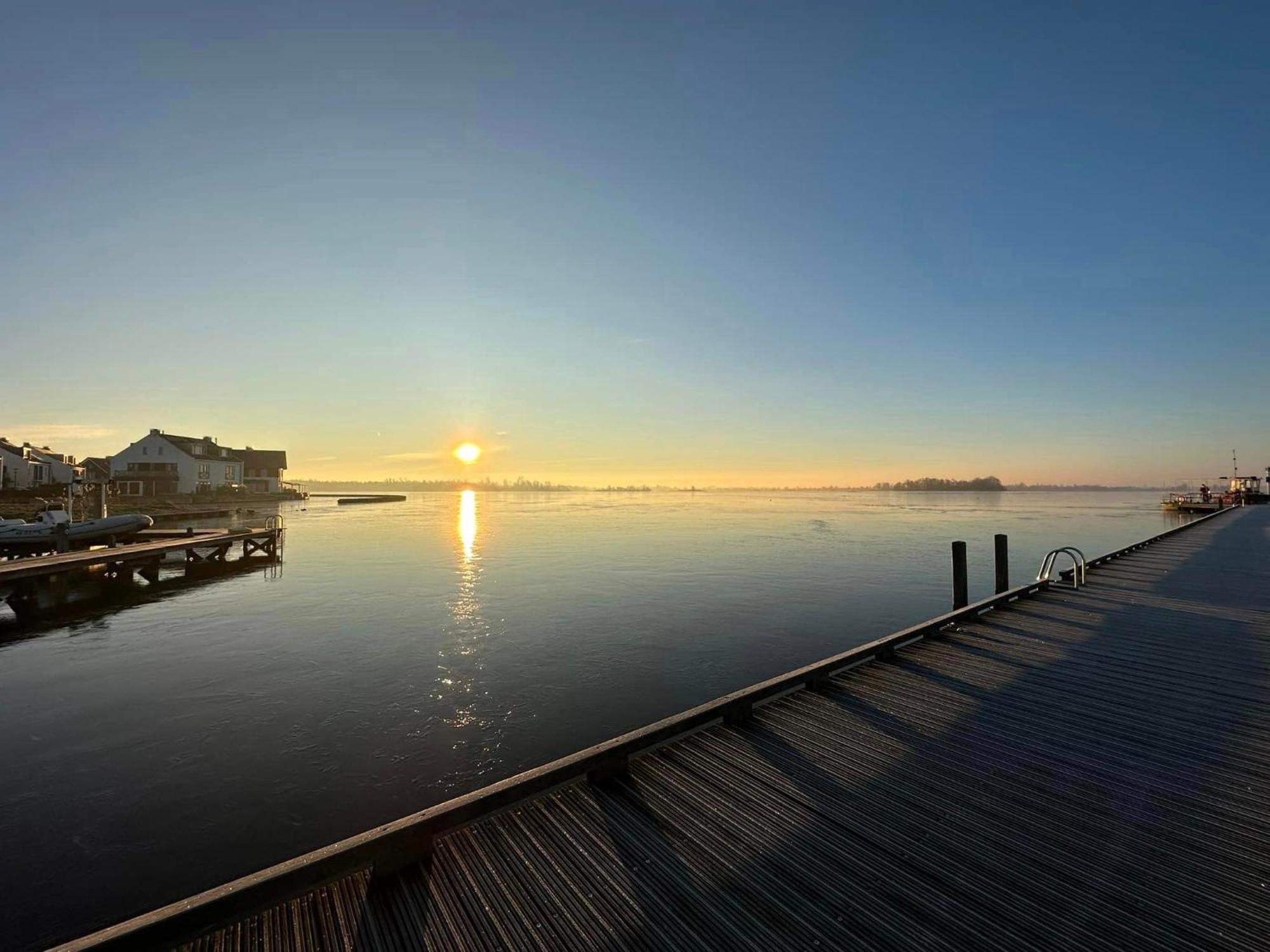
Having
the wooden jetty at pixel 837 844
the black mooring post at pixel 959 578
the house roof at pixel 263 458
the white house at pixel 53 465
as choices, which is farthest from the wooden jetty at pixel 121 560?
the house roof at pixel 263 458

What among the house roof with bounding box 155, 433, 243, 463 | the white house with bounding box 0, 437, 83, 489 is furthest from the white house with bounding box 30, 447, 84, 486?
the house roof with bounding box 155, 433, 243, 463

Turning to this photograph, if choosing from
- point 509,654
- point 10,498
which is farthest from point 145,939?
point 10,498

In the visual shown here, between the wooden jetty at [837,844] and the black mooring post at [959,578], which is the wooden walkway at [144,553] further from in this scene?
the black mooring post at [959,578]

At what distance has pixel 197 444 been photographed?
221ft

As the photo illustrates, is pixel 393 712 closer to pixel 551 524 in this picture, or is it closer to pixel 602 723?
pixel 602 723

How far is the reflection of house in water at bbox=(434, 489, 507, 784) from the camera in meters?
7.71

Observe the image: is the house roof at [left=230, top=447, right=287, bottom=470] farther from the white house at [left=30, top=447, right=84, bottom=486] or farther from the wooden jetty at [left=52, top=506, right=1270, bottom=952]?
the wooden jetty at [left=52, top=506, right=1270, bottom=952]

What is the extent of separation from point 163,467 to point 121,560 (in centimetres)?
5449

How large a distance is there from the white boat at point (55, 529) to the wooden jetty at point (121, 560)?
92cm

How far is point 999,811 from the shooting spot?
13.8 ft

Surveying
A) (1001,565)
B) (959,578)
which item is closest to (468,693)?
(959,578)

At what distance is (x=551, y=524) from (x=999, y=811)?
51.1m

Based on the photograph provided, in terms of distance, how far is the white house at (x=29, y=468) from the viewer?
47.8 m

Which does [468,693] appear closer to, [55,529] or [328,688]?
[328,688]
